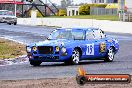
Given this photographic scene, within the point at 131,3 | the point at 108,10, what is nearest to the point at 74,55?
the point at 131,3

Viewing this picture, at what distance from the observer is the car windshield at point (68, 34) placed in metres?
17.6

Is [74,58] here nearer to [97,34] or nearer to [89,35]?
[89,35]

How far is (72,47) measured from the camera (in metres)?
16.9

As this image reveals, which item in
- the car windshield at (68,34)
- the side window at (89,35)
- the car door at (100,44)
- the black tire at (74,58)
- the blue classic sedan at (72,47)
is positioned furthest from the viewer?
the car door at (100,44)

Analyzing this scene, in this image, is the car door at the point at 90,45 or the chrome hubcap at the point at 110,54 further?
the chrome hubcap at the point at 110,54

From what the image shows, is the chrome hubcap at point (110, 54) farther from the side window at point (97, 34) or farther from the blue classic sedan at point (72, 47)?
the side window at point (97, 34)

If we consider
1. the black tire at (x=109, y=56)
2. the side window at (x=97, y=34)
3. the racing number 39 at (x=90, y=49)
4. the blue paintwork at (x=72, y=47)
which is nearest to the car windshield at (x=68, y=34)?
the blue paintwork at (x=72, y=47)

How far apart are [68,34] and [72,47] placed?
96 centimetres

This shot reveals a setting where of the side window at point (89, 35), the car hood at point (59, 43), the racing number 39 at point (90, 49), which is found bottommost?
the racing number 39 at point (90, 49)

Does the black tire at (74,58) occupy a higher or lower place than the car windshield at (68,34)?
lower

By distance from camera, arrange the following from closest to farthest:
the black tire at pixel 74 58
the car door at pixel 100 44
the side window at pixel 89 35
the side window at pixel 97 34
A: the black tire at pixel 74 58
the side window at pixel 89 35
the car door at pixel 100 44
the side window at pixel 97 34

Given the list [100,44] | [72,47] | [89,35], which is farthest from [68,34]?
[100,44]

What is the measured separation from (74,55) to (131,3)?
5996cm

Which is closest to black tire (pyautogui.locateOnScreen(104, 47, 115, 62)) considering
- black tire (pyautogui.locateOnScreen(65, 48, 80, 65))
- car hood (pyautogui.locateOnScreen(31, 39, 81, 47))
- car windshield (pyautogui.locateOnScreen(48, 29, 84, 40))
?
car windshield (pyautogui.locateOnScreen(48, 29, 84, 40))
